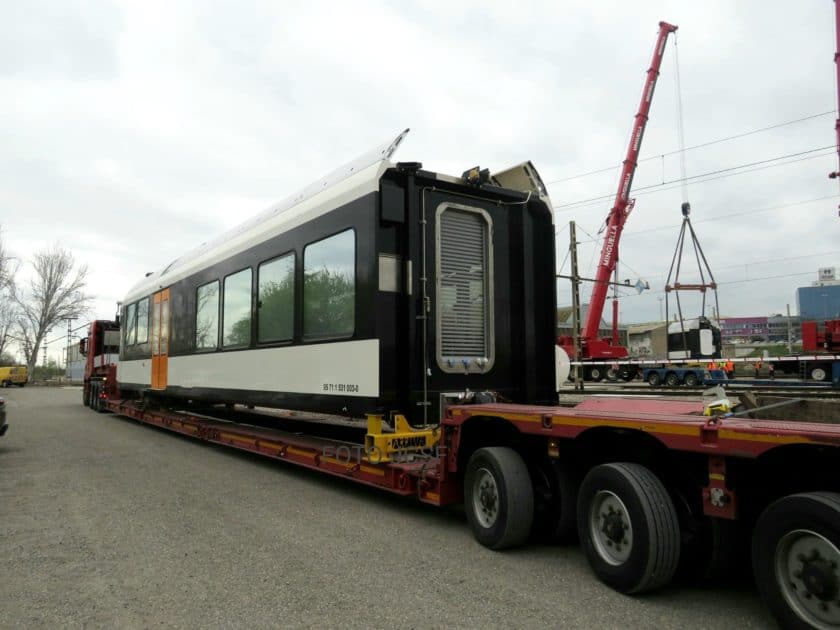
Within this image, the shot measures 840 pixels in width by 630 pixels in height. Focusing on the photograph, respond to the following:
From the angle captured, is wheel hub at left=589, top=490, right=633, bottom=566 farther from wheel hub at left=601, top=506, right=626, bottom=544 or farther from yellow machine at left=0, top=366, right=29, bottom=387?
yellow machine at left=0, top=366, right=29, bottom=387

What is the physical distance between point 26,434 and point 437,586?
11724mm

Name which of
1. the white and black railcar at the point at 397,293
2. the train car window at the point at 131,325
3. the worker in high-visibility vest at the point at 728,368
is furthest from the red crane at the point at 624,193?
the white and black railcar at the point at 397,293

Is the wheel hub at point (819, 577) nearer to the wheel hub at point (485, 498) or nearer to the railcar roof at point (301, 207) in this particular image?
the wheel hub at point (485, 498)

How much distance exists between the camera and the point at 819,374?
21.8 metres

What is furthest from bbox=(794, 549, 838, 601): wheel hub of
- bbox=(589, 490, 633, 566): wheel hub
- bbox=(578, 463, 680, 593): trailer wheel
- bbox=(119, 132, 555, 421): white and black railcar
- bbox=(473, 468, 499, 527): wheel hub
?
bbox=(119, 132, 555, 421): white and black railcar

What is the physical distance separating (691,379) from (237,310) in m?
20.5

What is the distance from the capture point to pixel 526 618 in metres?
3.34

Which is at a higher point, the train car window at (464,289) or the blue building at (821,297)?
the blue building at (821,297)

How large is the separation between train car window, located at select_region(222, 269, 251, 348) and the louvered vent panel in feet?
10.3

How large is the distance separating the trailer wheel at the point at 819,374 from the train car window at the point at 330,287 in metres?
21.1

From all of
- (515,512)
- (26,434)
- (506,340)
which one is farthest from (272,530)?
(26,434)

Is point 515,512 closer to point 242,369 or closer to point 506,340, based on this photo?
point 506,340

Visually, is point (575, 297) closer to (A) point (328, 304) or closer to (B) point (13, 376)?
(A) point (328, 304)

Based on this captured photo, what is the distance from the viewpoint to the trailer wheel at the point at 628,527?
3.39 metres
